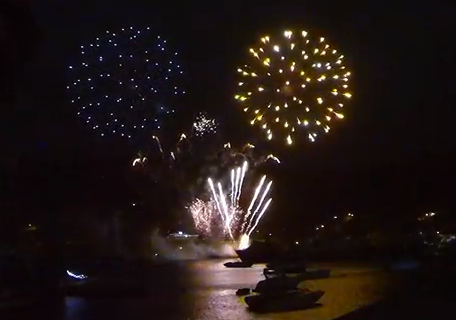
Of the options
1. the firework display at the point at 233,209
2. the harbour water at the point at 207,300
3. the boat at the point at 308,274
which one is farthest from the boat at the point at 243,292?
the firework display at the point at 233,209

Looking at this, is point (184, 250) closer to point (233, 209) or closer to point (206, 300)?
point (233, 209)

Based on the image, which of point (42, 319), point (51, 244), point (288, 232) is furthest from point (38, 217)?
point (42, 319)

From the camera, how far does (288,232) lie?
298 feet

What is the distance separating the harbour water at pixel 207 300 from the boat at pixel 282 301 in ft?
1.25

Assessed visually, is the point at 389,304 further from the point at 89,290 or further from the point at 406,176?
the point at 406,176

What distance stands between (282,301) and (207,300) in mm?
6092

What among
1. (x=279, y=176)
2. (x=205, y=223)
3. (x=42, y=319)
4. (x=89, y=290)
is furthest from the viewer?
(x=279, y=176)

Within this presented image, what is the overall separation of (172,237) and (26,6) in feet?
218

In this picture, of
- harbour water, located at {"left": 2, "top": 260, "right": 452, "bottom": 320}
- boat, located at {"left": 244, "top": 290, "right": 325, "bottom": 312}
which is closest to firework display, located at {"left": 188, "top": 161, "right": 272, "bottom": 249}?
harbour water, located at {"left": 2, "top": 260, "right": 452, "bottom": 320}

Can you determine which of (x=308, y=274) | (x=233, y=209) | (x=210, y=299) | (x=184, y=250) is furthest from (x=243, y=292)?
(x=184, y=250)

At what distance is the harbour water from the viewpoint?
33.1 metres

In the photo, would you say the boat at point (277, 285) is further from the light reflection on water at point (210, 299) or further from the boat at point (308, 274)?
the light reflection on water at point (210, 299)

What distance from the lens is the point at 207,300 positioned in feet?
127

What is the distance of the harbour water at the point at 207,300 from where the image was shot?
3306 cm
